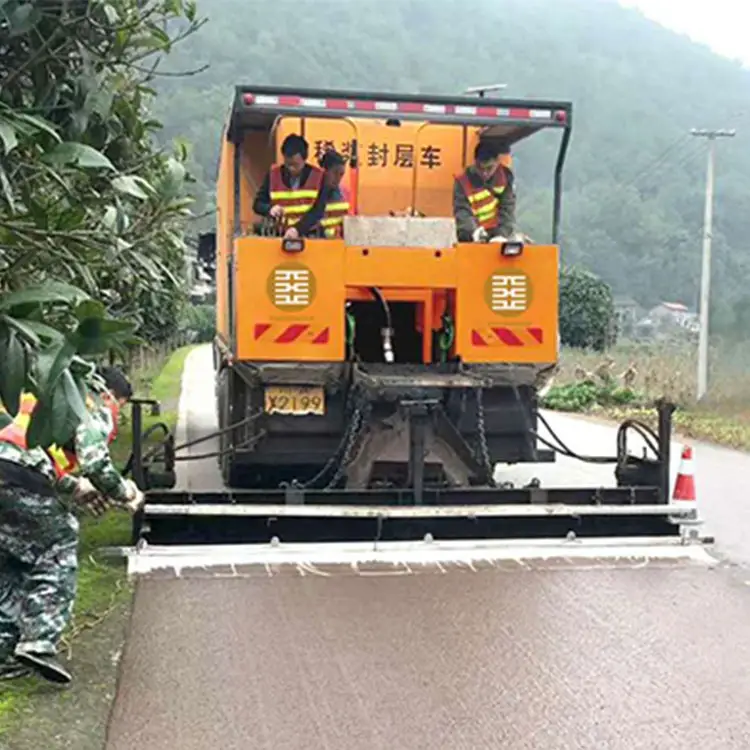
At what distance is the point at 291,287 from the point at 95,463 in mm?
3084

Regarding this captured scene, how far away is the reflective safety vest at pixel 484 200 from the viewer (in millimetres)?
8789

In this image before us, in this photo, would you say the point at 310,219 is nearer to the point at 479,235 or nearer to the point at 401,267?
the point at 401,267

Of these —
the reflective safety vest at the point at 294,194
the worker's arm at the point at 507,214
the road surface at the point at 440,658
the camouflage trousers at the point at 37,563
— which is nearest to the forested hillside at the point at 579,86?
the reflective safety vest at the point at 294,194

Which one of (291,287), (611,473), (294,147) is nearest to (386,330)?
(291,287)

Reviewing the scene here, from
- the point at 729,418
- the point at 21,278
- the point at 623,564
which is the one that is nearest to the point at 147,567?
the point at 623,564

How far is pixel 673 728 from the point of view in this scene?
445 cm

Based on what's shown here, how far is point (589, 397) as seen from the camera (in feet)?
69.1

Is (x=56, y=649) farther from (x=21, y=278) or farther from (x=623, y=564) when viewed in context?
(x=623, y=564)

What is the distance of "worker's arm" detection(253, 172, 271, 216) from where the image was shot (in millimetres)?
8641

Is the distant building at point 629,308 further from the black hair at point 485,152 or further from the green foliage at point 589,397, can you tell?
the black hair at point 485,152

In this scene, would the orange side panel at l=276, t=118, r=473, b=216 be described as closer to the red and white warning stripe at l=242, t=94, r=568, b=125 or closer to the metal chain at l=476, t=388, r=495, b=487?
the red and white warning stripe at l=242, t=94, r=568, b=125

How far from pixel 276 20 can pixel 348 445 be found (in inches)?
3065

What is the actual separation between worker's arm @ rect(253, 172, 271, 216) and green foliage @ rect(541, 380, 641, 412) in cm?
1270

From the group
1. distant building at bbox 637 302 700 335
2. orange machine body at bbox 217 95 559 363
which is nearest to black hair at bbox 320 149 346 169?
orange machine body at bbox 217 95 559 363
